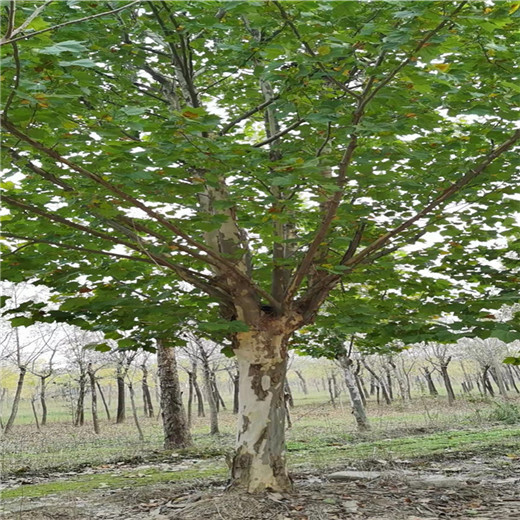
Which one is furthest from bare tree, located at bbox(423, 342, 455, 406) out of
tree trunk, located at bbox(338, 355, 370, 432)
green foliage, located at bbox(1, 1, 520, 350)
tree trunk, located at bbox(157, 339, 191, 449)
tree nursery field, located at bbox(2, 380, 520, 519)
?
green foliage, located at bbox(1, 1, 520, 350)

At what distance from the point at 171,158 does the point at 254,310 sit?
2.28 metres

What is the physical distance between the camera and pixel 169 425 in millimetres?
10844

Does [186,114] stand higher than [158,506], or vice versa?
[186,114]

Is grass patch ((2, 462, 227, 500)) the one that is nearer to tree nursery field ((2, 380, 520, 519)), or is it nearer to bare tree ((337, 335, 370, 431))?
tree nursery field ((2, 380, 520, 519))

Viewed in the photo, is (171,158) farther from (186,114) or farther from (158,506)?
(158,506)

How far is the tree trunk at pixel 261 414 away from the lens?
14.9ft

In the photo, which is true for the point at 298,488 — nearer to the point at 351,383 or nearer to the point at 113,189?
the point at 113,189

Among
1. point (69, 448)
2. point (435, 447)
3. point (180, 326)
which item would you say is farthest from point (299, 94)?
point (69, 448)

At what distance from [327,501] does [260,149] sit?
10.9 ft

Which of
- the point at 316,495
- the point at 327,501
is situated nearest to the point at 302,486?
the point at 316,495

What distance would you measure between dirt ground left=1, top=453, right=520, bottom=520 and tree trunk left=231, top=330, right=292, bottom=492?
0.63ft

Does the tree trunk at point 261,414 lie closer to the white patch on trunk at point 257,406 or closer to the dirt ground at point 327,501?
the white patch on trunk at point 257,406

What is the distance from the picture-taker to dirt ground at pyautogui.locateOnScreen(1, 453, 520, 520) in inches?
153

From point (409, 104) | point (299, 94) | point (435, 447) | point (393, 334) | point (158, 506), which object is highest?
point (299, 94)
